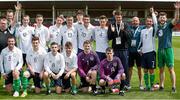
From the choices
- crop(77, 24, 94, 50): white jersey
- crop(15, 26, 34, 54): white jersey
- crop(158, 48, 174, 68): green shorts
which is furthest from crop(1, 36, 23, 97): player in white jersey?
crop(158, 48, 174, 68): green shorts

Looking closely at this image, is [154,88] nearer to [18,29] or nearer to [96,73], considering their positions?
[96,73]

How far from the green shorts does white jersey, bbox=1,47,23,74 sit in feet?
10.5

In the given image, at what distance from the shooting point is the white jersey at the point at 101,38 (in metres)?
9.86

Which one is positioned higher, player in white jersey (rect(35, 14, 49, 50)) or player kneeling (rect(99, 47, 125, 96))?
player in white jersey (rect(35, 14, 49, 50))

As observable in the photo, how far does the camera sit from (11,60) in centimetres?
939

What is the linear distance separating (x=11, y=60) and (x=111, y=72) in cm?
225

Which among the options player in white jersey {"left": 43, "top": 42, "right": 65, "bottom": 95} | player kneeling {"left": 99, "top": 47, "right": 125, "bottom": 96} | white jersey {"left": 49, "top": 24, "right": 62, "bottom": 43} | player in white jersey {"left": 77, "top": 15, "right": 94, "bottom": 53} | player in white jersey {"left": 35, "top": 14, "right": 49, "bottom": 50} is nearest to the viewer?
player kneeling {"left": 99, "top": 47, "right": 125, "bottom": 96}

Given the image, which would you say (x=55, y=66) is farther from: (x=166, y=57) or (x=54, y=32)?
(x=166, y=57)

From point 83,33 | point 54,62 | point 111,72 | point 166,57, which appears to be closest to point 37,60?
point 54,62

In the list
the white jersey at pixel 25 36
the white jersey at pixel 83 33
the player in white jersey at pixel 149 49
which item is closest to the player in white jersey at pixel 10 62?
the white jersey at pixel 25 36

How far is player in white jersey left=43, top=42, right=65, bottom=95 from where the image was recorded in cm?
928

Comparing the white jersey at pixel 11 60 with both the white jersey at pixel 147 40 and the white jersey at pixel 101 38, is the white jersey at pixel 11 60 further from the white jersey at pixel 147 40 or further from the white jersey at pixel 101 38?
the white jersey at pixel 147 40

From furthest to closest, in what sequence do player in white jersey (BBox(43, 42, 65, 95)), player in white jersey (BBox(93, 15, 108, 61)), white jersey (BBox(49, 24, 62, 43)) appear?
white jersey (BBox(49, 24, 62, 43)) → player in white jersey (BBox(93, 15, 108, 61)) → player in white jersey (BBox(43, 42, 65, 95))

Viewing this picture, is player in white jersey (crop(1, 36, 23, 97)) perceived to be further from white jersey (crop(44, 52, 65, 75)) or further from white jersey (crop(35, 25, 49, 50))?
white jersey (crop(35, 25, 49, 50))
